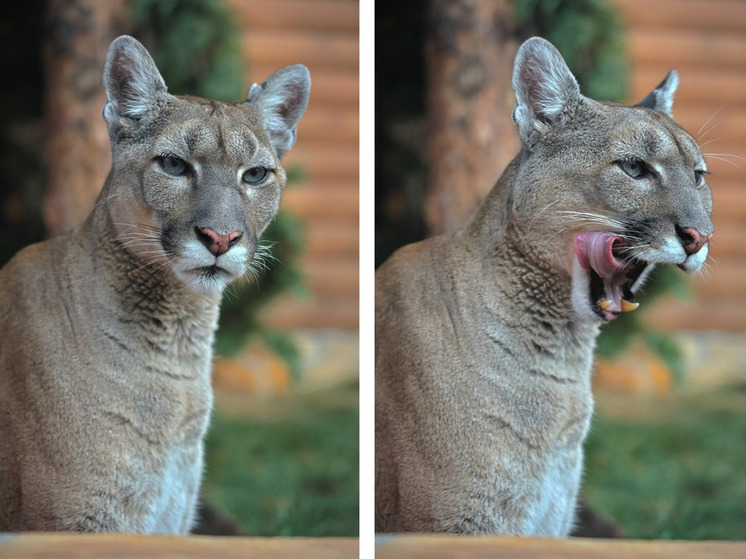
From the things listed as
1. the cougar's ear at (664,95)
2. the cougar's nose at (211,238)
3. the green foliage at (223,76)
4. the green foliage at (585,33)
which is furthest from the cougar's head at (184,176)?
the cougar's ear at (664,95)

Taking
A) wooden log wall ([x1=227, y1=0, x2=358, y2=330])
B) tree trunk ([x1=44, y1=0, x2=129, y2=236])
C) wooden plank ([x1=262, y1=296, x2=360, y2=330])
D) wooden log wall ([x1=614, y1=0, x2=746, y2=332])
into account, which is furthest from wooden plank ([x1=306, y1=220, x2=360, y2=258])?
wooden log wall ([x1=614, y1=0, x2=746, y2=332])

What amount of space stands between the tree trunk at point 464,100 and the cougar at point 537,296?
0.11 meters

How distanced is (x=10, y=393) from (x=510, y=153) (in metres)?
1.52

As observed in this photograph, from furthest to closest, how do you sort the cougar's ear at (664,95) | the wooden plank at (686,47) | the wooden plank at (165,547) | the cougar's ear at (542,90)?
the wooden plank at (686,47)
the cougar's ear at (664,95)
the cougar's ear at (542,90)
the wooden plank at (165,547)

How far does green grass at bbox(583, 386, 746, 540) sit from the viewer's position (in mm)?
2799

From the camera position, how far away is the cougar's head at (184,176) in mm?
2559

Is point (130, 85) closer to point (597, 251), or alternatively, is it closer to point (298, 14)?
point (298, 14)

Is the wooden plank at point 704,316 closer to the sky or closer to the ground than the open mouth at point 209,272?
closer to the ground

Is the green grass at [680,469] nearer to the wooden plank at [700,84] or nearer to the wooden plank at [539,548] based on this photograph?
the wooden plank at [539,548]

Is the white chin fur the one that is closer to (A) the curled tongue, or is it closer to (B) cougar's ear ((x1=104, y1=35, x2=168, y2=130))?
(A) the curled tongue

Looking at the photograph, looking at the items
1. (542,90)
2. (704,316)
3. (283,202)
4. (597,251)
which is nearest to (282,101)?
(283,202)

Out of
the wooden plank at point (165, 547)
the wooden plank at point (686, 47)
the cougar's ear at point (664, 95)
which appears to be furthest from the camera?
the wooden plank at point (686, 47)

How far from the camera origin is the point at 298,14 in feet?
9.61

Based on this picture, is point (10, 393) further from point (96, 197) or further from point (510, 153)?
point (510, 153)
